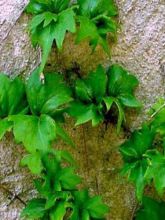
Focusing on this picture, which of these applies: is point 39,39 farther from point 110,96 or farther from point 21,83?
point 110,96

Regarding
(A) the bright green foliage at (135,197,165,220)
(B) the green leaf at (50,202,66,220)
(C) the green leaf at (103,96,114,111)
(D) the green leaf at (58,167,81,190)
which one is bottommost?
(A) the bright green foliage at (135,197,165,220)

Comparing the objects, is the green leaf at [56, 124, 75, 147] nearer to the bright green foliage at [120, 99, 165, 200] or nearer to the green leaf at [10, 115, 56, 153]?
the green leaf at [10, 115, 56, 153]

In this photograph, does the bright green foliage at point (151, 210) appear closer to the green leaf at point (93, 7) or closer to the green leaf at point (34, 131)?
the green leaf at point (34, 131)

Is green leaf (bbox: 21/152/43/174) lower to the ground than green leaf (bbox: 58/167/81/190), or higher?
higher

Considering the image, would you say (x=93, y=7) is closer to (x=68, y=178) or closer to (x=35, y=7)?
(x=35, y=7)

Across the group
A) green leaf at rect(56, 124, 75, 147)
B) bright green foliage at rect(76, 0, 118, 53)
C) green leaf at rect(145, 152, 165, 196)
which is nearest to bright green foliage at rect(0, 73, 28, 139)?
green leaf at rect(56, 124, 75, 147)

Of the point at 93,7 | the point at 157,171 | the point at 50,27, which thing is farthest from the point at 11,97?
the point at 157,171

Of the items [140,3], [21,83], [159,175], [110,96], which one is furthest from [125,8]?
[159,175]
